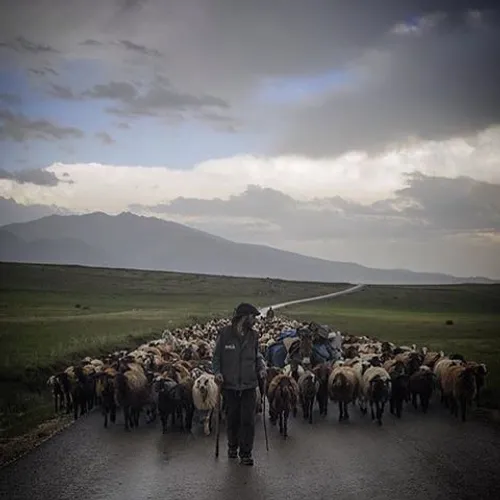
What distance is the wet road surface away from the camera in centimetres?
1014

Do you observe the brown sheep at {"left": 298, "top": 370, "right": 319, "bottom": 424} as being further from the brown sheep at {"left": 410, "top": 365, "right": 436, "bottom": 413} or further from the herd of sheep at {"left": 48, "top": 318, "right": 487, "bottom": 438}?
the brown sheep at {"left": 410, "top": 365, "right": 436, "bottom": 413}

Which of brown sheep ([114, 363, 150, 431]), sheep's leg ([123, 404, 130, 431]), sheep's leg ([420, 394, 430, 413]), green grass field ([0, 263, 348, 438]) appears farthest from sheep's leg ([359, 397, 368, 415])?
green grass field ([0, 263, 348, 438])

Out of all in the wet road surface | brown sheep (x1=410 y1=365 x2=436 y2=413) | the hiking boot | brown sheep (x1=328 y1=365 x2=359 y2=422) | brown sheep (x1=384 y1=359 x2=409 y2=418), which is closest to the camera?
the wet road surface

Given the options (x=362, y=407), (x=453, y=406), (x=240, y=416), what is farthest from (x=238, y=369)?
(x=453, y=406)

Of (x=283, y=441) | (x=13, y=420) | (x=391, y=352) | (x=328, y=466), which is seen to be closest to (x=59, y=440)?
(x=13, y=420)

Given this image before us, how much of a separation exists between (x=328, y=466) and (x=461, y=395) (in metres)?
6.58

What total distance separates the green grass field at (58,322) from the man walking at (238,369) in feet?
19.5

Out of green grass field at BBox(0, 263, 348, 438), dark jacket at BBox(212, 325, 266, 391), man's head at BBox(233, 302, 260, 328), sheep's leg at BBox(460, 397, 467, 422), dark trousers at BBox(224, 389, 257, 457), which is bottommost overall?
green grass field at BBox(0, 263, 348, 438)

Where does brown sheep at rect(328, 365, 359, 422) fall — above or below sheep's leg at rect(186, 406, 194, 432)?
above

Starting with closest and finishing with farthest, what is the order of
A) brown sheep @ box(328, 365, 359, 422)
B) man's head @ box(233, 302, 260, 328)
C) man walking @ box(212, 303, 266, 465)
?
man walking @ box(212, 303, 266, 465) < man's head @ box(233, 302, 260, 328) < brown sheep @ box(328, 365, 359, 422)

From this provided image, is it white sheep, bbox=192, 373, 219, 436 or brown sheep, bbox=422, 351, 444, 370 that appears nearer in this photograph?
white sheep, bbox=192, 373, 219, 436

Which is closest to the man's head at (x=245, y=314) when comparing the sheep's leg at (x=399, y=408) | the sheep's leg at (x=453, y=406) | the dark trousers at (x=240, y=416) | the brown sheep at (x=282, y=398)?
the dark trousers at (x=240, y=416)

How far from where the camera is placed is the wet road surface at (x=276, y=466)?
10141 mm

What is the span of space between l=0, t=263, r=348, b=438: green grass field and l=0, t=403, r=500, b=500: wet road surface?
357 centimetres
